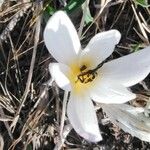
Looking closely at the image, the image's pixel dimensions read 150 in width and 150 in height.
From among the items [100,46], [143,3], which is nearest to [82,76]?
[100,46]

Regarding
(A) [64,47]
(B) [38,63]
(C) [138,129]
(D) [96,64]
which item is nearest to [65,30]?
(A) [64,47]

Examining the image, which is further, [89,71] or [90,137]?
[89,71]

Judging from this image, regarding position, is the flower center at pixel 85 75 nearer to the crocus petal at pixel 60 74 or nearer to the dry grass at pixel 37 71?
the crocus petal at pixel 60 74

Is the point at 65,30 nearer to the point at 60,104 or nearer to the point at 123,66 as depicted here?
the point at 123,66

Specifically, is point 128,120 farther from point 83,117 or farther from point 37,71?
point 37,71

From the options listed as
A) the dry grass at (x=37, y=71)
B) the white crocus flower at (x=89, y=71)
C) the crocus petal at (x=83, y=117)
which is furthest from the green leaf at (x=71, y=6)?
the crocus petal at (x=83, y=117)

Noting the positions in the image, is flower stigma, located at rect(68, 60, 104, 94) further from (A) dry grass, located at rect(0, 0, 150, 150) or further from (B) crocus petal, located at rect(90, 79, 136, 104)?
(A) dry grass, located at rect(0, 0, 150, 150)
